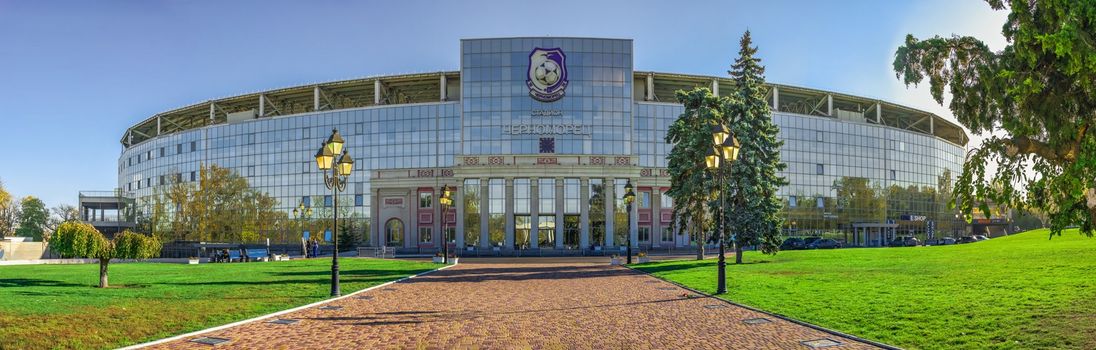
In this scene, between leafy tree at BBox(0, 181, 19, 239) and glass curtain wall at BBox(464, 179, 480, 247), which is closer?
glass curtain wall at BBox(464, 179, 480, 247)

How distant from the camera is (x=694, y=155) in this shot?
40.5m

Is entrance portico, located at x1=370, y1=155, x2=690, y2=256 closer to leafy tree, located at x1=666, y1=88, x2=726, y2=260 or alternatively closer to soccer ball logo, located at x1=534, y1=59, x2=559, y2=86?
soccer ball logo, located at x1=534, y1=59, x2=559, y2=86

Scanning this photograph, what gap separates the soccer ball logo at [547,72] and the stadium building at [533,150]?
0.39 ft

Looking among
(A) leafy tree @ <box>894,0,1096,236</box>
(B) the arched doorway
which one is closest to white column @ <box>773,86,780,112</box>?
(B) the arched doorway

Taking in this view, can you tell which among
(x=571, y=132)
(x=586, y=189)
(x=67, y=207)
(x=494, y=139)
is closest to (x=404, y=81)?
(x=494, y=139)

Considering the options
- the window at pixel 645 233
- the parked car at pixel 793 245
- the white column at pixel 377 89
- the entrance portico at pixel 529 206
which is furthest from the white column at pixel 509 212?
the white column at pixel 377 89

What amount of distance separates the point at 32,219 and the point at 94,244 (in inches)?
4493

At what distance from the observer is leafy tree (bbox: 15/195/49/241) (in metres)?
109

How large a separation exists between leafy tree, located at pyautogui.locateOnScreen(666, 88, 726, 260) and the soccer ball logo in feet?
139

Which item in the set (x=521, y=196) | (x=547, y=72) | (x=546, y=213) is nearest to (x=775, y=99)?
(x=547, y=72)

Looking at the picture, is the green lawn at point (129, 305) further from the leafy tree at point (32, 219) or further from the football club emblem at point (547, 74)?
the leafy tree at point (32, 219)

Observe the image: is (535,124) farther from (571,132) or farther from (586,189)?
(586,189)

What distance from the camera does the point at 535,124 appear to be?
85125 mm

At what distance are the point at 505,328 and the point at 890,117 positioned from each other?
369 ft
